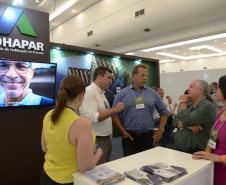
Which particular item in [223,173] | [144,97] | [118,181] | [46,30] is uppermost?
[46,30]

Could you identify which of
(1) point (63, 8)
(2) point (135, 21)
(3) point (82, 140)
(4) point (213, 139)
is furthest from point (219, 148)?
(1) point (63, 8)

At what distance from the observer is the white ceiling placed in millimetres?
4766

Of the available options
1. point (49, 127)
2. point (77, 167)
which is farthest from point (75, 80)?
point (77, 167)

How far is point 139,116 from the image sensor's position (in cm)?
236

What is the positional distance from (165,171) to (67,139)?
2.11ft

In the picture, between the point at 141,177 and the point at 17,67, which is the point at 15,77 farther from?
the point at 141,177

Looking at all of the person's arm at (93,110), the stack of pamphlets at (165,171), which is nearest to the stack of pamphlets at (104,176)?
the stack of pamphlets at (165,171)

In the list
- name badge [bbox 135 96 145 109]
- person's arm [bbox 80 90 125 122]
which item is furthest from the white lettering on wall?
name badge [bbox 135 96 145 109]

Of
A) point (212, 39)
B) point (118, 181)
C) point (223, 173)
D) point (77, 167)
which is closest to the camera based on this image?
point (118, 181)

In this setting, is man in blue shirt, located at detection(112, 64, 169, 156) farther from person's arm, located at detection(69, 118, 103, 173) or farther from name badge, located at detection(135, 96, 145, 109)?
person's arm, located at detection(69, 118, 103, 173)

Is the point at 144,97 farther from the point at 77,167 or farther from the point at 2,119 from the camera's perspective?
the point at 2,119

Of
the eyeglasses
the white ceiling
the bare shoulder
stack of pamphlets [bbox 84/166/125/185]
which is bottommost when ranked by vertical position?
stack of pamphlets [bbox 84/166/125/185]

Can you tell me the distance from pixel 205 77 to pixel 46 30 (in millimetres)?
6808

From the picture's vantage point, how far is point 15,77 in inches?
102
